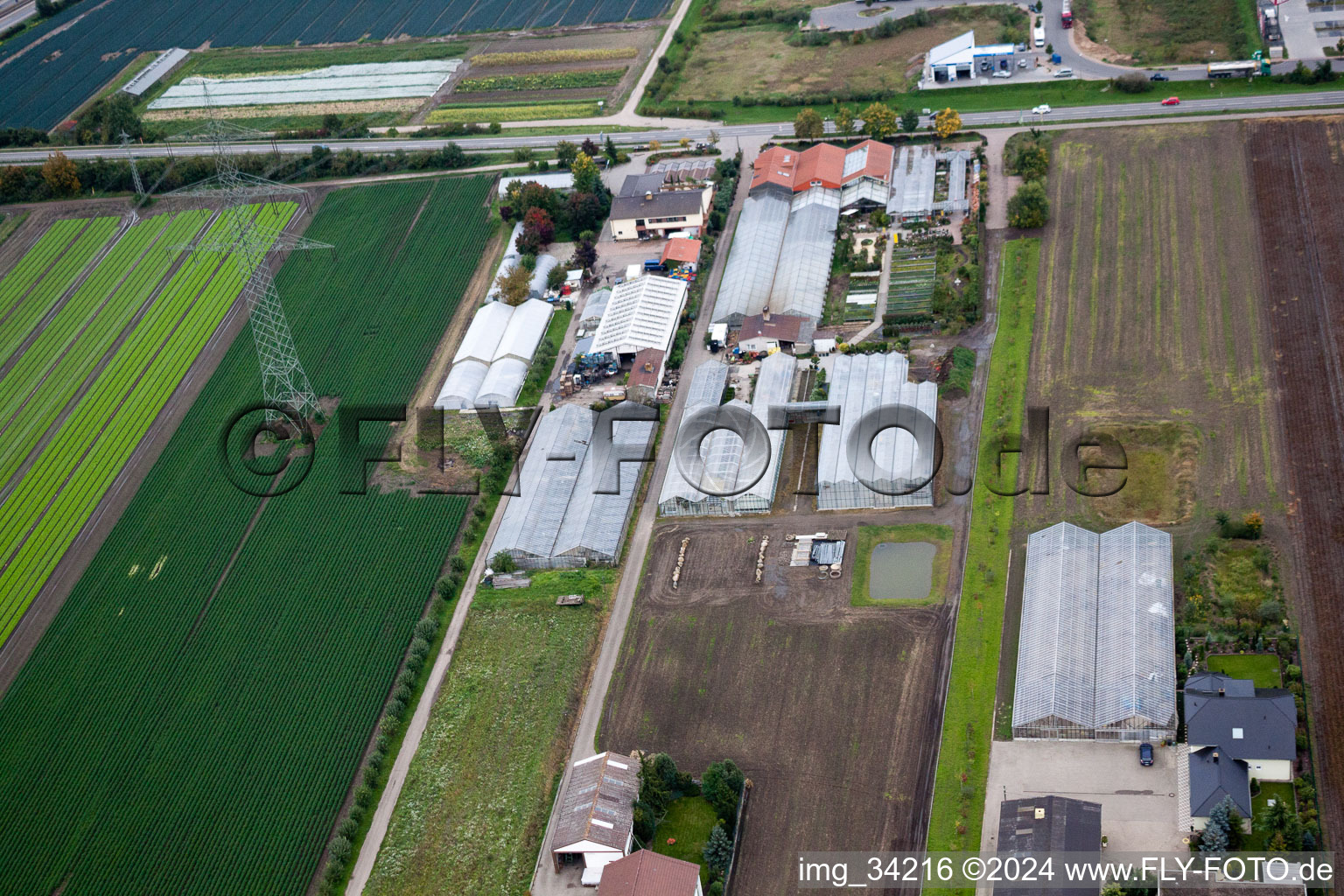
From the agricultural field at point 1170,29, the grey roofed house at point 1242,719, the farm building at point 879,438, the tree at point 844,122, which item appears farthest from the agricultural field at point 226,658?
the agricultural field at point 1170,29

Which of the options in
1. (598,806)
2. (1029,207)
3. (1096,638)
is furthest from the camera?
(1029,207)

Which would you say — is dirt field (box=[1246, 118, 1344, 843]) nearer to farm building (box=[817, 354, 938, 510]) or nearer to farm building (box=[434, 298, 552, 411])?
farm building (box=[817, 354, 938, 510])

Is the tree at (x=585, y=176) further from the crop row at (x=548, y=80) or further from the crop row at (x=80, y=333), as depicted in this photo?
the crop row at (x=80, y=333)

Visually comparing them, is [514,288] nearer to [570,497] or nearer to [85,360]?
[570,497]

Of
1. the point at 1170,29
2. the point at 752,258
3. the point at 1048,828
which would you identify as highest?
the point at 1170,29

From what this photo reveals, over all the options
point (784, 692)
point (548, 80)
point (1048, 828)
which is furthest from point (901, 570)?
point (548, 80)

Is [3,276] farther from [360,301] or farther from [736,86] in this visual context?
[736,86]

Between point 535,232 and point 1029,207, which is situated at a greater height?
point 1029,207
